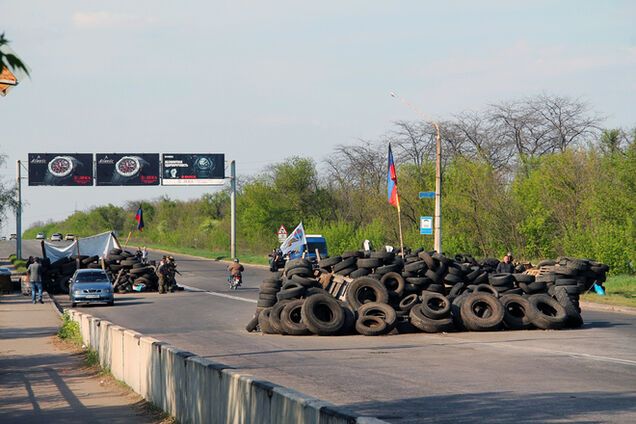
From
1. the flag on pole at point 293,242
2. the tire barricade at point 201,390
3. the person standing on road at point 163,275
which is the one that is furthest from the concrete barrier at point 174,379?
the person standing on road at point 163,275

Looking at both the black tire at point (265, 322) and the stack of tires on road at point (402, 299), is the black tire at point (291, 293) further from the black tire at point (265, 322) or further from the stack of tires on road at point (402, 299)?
the black tire at point (265, 322)

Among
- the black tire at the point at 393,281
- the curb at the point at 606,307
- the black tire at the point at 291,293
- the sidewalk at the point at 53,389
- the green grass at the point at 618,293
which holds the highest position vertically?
the black tire at the point at 393,281

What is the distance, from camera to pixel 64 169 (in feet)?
245

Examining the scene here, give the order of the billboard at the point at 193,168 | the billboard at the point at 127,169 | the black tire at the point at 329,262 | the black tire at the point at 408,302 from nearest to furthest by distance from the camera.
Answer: the black tire at the point at 408,302 → the black tire at the point at 329,262 → the billboard at the point at 127,169 → the billboard at the point at 193,168

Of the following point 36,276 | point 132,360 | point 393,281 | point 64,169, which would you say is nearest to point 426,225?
point 393,281

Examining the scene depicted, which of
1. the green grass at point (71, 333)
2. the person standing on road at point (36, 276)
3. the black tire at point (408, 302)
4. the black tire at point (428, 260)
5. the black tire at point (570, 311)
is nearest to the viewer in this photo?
the green grass at point (71, 333)

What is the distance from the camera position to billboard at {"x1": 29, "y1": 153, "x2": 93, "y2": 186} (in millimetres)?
74188

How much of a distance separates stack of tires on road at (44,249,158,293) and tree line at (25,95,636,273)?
18.3 metres

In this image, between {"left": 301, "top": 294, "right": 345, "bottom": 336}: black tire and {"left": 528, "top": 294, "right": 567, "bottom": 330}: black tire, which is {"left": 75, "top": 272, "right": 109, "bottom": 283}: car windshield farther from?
{"left": 528, "top": 294, "right": 567, "bottom": 330}: black tire

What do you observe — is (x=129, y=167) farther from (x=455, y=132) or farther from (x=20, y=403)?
(x=20, y=403)

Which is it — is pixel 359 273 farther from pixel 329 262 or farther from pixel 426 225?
pixel 426 225

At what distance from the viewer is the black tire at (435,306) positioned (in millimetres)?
23484

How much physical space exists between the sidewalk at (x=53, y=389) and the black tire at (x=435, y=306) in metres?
8.18

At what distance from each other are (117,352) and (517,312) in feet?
37.0
